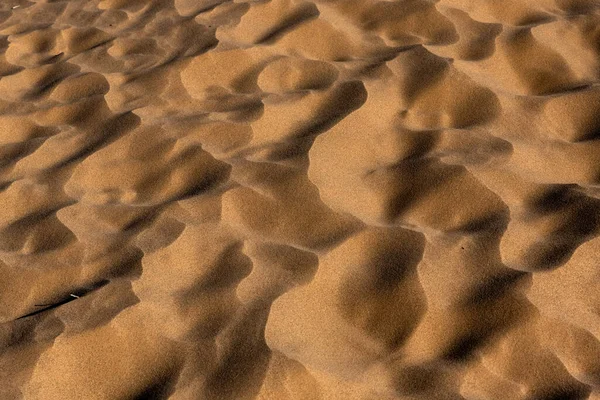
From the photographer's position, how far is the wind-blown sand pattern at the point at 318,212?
5.09 feet

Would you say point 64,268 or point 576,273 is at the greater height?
point 64,268

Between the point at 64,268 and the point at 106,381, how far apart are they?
44cm

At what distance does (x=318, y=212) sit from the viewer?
194 centimetres

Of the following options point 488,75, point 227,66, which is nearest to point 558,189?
point 488,75

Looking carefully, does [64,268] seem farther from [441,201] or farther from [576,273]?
[576,273]

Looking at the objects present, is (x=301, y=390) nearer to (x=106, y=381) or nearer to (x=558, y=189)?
(x=106, y=381)

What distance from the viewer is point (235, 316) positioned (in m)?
1.66

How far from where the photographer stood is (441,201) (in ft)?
6.23

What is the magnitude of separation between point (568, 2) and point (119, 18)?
2115mm

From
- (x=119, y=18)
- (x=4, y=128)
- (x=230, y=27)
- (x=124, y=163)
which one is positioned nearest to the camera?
(x=124, y=163)

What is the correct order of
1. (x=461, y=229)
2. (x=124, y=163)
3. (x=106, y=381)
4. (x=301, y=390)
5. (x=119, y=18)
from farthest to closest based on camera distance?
(x=119, y=18), (x=124, y=163), (x=461, y=229), (x=106, y=381), (x=301, y=390)

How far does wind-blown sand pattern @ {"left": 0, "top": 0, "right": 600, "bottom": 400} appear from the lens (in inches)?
61.1

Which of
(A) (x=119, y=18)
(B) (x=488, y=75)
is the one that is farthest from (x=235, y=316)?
(A) (x=119, y=18)

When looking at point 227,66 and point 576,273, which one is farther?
point 227,66
